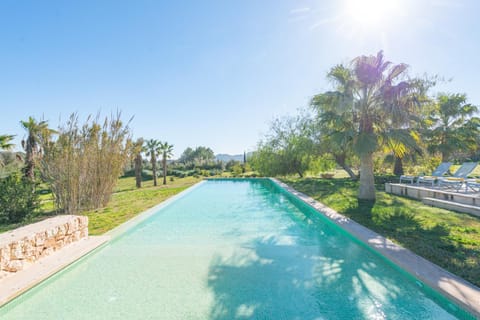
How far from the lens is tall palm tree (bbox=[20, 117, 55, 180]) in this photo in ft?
19.5

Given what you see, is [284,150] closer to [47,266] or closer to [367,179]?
[367,179]

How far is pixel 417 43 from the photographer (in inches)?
333

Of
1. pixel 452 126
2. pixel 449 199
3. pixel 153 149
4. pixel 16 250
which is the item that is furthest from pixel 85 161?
pixel 452 126

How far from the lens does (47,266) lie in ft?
9.91

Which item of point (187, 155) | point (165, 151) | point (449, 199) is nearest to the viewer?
point (449, 199)

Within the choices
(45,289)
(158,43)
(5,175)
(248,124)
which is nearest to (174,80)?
(158,43)

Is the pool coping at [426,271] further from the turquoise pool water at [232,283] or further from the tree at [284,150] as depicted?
the tree at [284,150]

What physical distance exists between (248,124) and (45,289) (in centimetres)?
2036

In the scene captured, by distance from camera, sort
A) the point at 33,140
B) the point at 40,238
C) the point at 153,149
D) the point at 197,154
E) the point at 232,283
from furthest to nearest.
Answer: the point at 197,154 < the point at 153,149 < the point at 33,140 < the point at 40,238 < the point at 232,283

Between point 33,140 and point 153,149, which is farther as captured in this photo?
point 153,149

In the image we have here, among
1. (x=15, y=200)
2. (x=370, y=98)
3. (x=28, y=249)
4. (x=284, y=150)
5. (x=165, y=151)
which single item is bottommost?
(x=28, y=249)

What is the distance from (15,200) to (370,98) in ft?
33.1

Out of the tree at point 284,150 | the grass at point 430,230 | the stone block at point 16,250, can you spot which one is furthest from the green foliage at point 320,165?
the stone block at point 16,250

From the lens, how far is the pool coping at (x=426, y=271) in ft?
7.13
